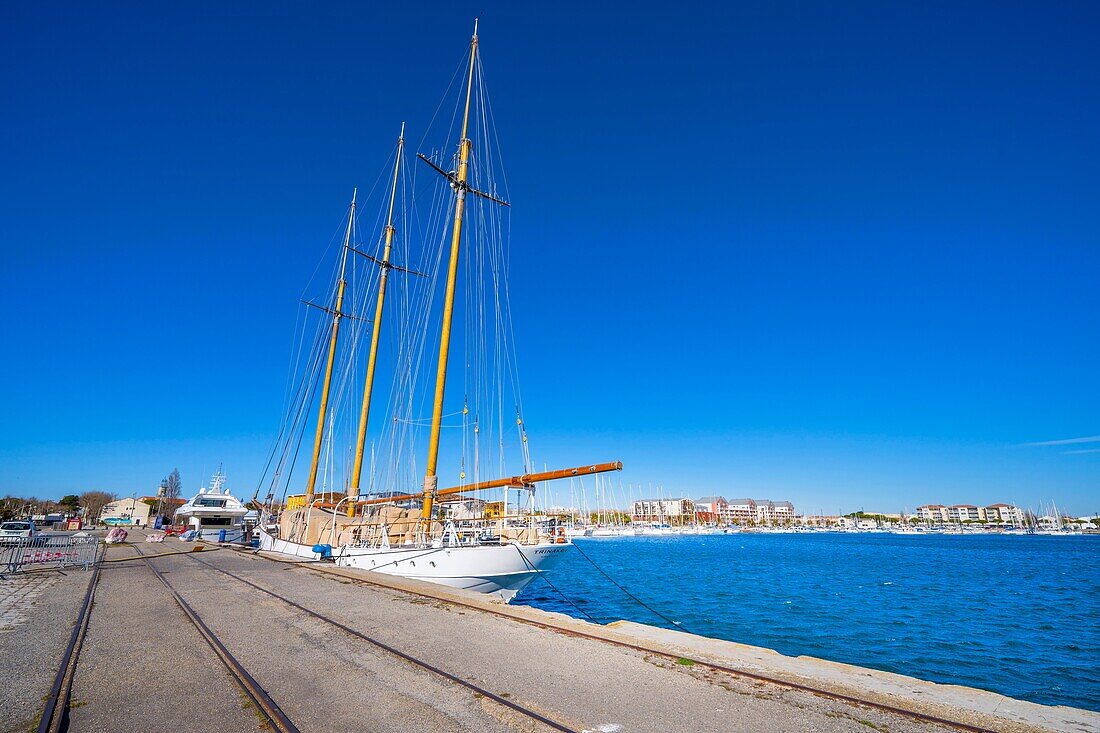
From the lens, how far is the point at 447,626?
10445mm

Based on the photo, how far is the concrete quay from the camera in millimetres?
5680

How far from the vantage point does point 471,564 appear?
17.9 m

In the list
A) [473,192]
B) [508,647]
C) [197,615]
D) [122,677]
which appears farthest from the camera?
[473,192]

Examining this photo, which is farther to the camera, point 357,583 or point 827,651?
point 827,651

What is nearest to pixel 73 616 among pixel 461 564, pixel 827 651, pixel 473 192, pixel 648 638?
pixel 461 564

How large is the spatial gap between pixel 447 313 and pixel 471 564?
12.5m

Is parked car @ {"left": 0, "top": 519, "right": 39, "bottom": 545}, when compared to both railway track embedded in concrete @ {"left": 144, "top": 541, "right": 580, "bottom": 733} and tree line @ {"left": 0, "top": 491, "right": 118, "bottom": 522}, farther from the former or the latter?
tree line @ {"left": 0, "top": 491, "right": 118, "bottom": 522}

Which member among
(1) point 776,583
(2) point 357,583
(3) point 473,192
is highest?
(3) point 473,192

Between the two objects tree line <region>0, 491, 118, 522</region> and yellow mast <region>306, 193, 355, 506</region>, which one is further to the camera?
tree line <region>0, 491, 118, 522</region>

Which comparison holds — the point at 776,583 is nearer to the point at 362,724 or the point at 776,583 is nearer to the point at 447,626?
the point at 447,626

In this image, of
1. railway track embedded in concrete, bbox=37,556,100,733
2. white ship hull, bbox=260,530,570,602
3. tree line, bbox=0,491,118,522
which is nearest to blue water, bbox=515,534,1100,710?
white ship hull, bbox=260,530,570,602

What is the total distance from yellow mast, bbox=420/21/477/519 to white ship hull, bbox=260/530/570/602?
2.58 metres

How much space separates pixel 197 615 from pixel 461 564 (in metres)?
8.14

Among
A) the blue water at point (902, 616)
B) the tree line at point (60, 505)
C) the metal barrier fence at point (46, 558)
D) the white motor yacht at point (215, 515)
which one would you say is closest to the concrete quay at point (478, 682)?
the blue water at point (902, 616)
